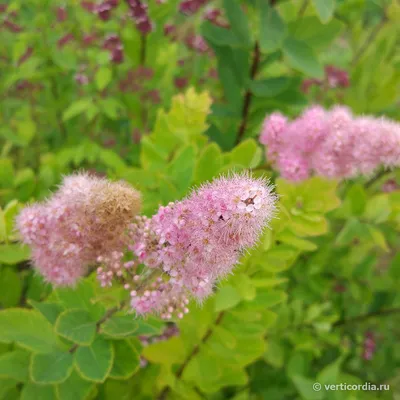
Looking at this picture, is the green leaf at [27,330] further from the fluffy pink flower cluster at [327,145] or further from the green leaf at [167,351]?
the fluffy pink flower cluster at [327,145]

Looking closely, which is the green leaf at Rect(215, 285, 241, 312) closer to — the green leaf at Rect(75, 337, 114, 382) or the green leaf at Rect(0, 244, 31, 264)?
the green leaf at Rect(75, 337, 114, 382)

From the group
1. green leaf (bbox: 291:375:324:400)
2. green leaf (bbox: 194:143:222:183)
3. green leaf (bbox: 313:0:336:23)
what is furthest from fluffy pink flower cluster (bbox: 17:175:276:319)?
green leaf (bbox: 291:375:324:400)

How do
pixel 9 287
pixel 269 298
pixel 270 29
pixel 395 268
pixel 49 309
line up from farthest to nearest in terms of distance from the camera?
1. pixel 395 268
2. pixel 270 29
3. pixel 9 287
4. pixel 269 298
5. pixel 49 309

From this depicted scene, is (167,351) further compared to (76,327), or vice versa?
(167,351)

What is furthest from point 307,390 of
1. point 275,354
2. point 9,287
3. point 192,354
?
point 9,287

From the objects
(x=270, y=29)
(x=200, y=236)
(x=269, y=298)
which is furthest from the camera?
(x=270, y=29)

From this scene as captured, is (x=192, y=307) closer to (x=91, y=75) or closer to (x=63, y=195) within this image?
(x=63, y=195)

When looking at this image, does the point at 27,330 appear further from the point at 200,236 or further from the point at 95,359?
the point at 200,236
